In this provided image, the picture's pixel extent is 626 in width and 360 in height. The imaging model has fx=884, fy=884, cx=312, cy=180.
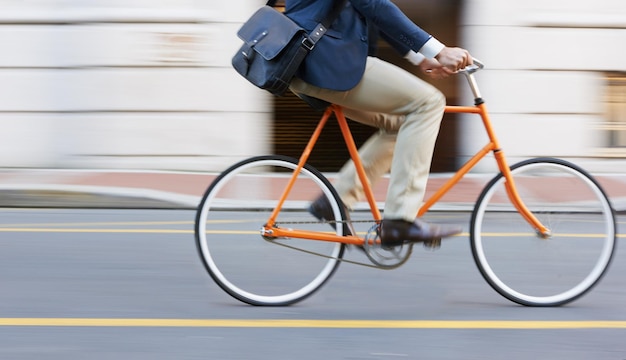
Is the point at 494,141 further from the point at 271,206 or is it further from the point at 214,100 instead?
the point at 214,100

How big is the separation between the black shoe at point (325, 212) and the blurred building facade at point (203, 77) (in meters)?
5.28

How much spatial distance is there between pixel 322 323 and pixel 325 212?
0.51 m

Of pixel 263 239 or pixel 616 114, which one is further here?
pixel 616 114

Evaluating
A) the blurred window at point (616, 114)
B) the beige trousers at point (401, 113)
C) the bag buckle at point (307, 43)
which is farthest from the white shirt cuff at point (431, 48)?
the blurred window at point (616, 114)

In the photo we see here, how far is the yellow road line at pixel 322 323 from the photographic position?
145 inches

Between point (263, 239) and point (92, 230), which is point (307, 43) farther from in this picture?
point (92, 230)

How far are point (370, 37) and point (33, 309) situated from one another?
191 cm

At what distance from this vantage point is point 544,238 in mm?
4027

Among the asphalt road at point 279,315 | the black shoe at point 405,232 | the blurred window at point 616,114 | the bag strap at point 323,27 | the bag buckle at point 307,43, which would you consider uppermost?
the bag strap at point 323,27

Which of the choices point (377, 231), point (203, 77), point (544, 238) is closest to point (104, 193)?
point (203, 77)

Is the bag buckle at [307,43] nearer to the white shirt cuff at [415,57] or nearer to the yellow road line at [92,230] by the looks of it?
the white shirt cuff at [415,57]

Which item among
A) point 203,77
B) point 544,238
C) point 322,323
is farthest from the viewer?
point 203,77

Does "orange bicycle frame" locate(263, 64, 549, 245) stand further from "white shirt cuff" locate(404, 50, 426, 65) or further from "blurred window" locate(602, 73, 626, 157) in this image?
"blurred window" locate(602, 73, 626, 157)

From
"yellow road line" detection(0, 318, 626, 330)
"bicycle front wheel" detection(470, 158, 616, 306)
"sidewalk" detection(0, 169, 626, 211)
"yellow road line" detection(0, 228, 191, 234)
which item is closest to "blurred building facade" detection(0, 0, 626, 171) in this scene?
"sidewalk" detection(0, 169, 626, 211)
